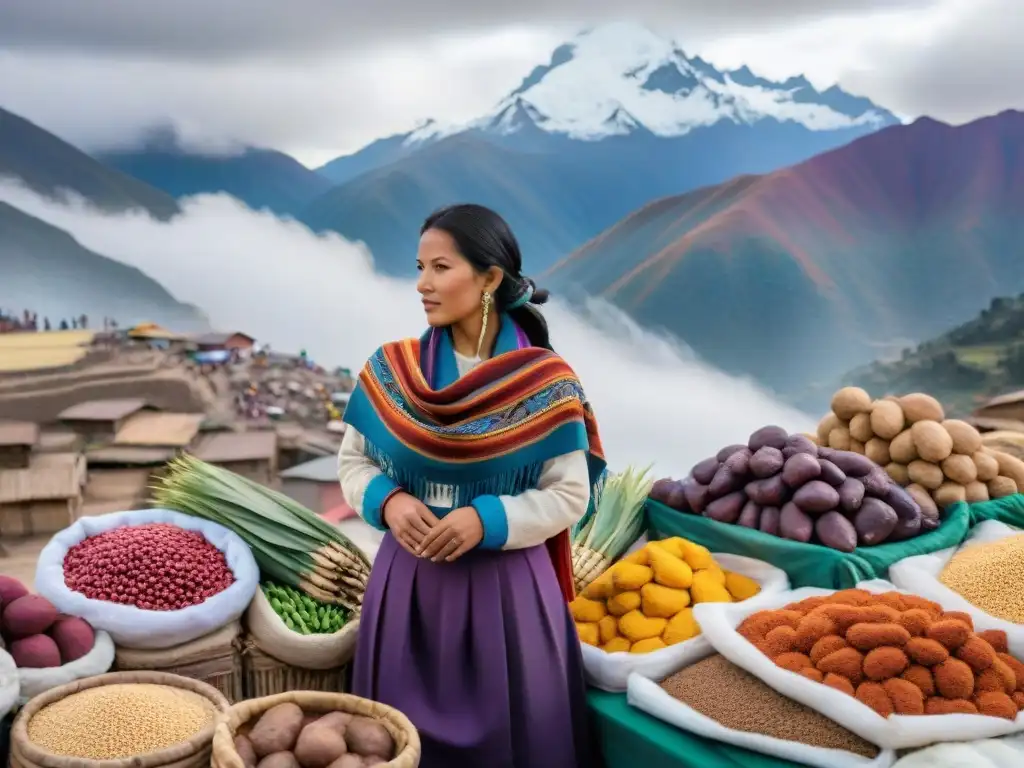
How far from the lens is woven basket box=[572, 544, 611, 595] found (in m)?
2.94

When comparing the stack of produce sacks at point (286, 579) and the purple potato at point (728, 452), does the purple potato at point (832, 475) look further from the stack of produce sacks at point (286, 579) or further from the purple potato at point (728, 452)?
the stack of produce sacks at point (286, 579)

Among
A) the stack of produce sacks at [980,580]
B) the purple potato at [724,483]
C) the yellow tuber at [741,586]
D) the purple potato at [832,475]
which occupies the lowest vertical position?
the yellow tuber at [741,586]

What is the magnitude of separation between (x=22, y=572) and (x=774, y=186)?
5071 mm

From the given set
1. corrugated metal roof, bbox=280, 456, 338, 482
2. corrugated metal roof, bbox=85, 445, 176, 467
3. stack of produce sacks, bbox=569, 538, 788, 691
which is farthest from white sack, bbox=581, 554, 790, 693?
corrugated metal roof, bbox=85, 445, 176, 467

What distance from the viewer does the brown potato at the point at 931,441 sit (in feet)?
10.1

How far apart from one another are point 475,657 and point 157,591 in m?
0.84

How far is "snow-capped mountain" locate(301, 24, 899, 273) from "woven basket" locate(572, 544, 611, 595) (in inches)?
121

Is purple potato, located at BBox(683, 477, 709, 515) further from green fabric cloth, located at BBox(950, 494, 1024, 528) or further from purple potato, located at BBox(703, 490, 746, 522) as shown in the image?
green fabric cloth, located at BBox(950, 494, 1024, 528)

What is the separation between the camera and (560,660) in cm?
216

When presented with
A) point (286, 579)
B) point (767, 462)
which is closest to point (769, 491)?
point (767, 462)

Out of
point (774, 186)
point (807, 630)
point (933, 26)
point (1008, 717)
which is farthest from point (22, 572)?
point (933, 26)

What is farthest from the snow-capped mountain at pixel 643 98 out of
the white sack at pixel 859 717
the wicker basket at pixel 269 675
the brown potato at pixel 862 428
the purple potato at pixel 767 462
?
the white sack at pixel 859 717

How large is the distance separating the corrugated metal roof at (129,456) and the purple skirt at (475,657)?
263 cm

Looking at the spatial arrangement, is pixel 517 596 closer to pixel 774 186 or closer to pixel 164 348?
pixel 164 348
